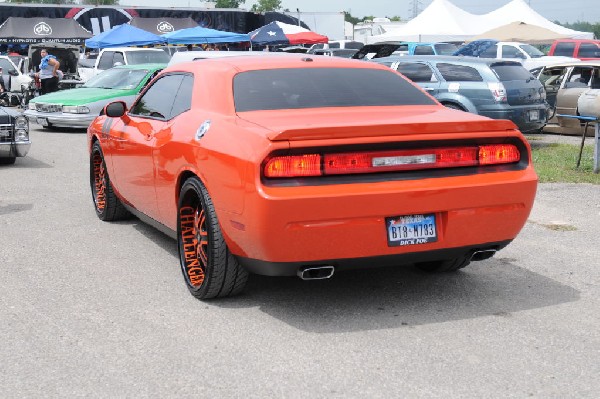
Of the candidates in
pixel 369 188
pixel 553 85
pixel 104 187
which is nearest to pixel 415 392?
pixel 369 188

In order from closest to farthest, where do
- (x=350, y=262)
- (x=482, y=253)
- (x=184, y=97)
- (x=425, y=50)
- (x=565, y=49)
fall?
(x=350, y=262)
(x=482, y=253)
(x=184, y=97)
(x=425, y=50)
(x=565, y=49)

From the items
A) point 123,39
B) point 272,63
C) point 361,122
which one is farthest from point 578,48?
point 361,122

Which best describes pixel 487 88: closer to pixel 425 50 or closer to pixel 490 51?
pixel 490 51

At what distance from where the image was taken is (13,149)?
1236 cm

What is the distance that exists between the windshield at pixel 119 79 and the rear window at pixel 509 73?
279 inches

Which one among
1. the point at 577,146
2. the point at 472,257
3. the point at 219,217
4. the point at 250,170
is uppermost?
the point at 250,170

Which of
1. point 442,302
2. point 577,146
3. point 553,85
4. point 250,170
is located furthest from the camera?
point 553,85

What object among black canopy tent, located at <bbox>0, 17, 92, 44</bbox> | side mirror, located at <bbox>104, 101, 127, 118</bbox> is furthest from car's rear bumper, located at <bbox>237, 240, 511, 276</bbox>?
black canopy tent, located at <bbox>0, 17, 92, 44</bbox>

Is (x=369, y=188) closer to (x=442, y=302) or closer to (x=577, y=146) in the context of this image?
(x=442, y=302)

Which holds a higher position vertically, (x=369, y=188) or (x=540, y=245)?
(x=369, y=188)

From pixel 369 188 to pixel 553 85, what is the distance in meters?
14.5

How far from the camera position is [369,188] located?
476 cm

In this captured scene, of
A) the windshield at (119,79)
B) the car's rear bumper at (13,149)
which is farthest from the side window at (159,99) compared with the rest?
the windshield at (119,79)

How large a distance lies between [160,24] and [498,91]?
113ft
